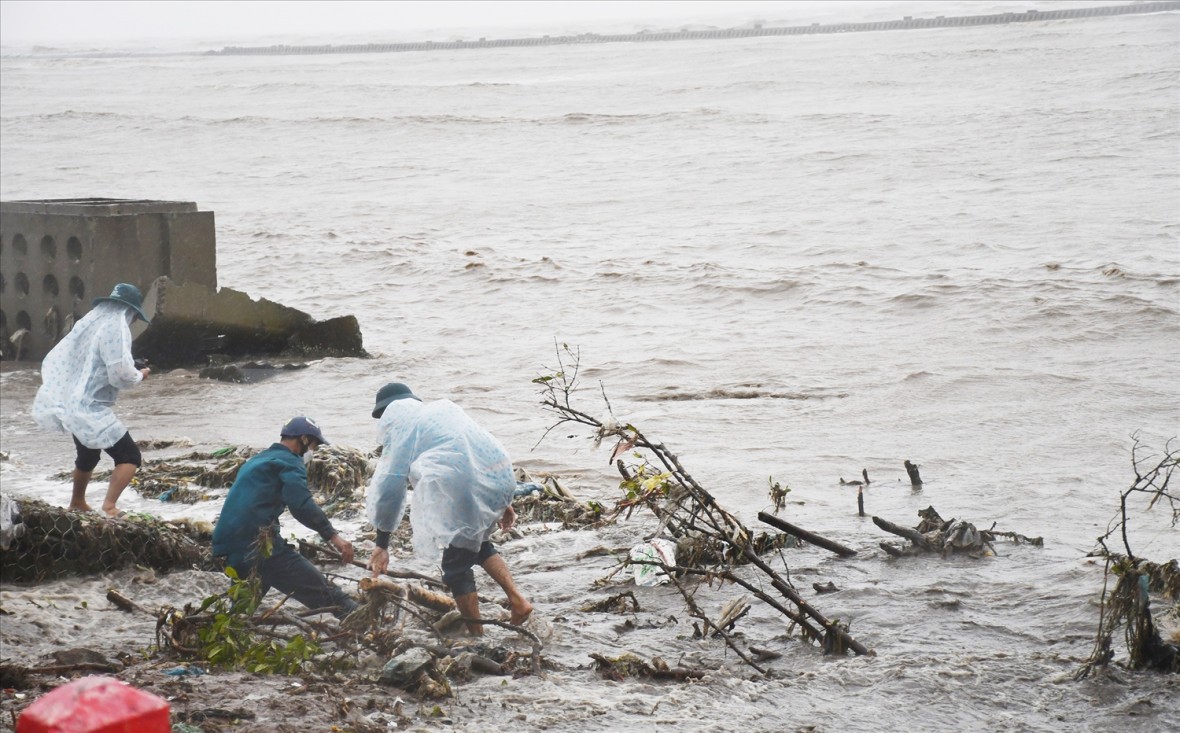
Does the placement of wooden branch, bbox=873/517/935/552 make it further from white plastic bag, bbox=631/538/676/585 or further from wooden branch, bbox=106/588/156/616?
wooden branch, bbox=106/588/156/616

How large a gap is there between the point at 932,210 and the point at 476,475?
2093 centimetres

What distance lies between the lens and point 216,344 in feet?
46.5

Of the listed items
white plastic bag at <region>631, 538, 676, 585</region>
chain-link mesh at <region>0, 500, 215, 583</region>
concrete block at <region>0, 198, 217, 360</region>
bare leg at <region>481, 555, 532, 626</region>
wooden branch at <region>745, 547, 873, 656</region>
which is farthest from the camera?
concrete block at <region>0, 198, 217, 360</region>

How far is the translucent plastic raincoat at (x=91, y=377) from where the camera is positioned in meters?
7.91

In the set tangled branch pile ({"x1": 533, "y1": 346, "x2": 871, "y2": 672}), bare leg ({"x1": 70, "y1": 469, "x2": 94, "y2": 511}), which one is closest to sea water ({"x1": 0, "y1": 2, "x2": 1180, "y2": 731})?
tangled branch pile ({"x1": 533, "y1": 346, "x2": 871, "y2": 672})

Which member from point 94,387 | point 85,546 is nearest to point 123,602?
point 85,546

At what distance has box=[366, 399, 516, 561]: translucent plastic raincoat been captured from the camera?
5676mm

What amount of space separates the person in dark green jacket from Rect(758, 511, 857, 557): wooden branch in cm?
202

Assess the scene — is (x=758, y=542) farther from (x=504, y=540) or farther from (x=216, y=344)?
(x=216, y=344)

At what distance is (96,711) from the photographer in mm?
1805

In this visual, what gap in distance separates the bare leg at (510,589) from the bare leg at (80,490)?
3.38m

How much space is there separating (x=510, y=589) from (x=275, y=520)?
121 centimetres

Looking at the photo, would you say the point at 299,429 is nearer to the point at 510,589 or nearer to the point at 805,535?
the point at 510,589

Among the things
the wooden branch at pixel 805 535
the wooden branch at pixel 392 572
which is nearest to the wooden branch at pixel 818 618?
the wooden branch at pixel 805 535
